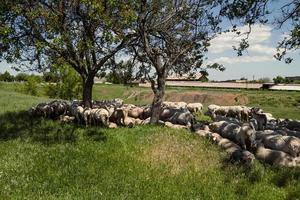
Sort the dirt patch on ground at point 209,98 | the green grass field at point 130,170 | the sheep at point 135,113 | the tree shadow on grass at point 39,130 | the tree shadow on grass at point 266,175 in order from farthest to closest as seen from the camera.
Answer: the dirt patch on ground at point 209,98, the sheep at point 135,113, the tree shadow on grass at point 39,130, the tree shadow on grass at point 266,175, the green grass field at point 130,170

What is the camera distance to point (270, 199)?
42.9 ft

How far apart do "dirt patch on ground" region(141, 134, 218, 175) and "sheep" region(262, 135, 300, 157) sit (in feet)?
8.00

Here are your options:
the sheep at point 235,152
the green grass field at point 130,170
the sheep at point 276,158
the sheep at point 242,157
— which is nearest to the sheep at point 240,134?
the sheep at point 235,152

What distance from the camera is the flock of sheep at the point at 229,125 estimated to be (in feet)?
53.9

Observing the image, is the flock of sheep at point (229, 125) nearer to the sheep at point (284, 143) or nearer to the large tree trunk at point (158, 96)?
the sheep at point (284, 143)

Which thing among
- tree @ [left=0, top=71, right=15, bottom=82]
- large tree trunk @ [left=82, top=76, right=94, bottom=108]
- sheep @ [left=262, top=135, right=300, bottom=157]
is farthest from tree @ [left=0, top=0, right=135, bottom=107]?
tree @ [left=0, top=71, right=15, bottom=82]

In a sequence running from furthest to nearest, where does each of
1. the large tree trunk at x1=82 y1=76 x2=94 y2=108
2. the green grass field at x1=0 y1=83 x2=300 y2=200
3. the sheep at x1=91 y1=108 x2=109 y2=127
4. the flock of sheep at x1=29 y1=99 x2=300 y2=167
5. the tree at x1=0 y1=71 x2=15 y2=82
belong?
1. the tree at x1=0 y1=71 x2=15 y2=82
2. the large tree trunk at x1=82 y1=76 x2=94 y2=108
3. the sheep at x1=91 y1=108 x2=109 y2=127
4. the flock of sheep at x1=29 y1=99 x2=300 y2=167
5. the green grass field at x1=0 y1=83 x2=300 y2=200

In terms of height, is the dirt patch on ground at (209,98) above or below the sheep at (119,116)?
below

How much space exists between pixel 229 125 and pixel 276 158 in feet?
14.9

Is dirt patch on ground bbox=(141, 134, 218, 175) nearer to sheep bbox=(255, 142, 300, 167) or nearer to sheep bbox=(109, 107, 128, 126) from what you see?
sheep bbox=(255, 142, 300, 167)

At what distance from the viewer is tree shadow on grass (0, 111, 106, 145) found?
821 inches

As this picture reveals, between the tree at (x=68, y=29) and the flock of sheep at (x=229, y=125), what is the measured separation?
8.93ft

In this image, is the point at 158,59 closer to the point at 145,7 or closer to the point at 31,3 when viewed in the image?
the point at 145,7

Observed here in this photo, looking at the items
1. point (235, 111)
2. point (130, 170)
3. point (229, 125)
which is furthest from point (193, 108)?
point (130, 170)
